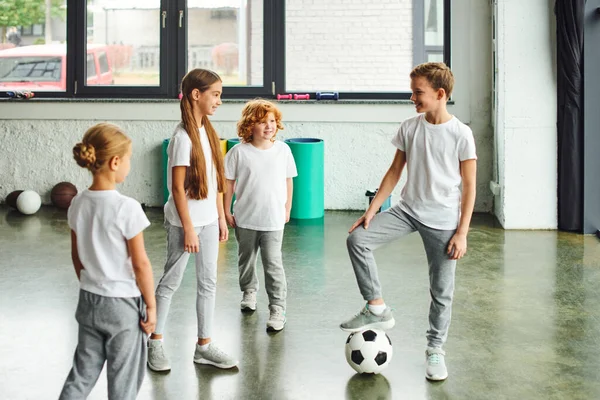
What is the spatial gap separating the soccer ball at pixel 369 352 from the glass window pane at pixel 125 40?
5.01 metres

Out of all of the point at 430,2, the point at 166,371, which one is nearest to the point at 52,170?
the point at 430,2

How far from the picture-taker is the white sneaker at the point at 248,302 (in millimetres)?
4672

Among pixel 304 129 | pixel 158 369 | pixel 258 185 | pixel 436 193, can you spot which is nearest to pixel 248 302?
pixel 258 185

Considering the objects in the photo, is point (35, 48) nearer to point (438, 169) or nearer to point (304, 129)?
point (304, 129)

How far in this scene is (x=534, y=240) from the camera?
6.57 metres

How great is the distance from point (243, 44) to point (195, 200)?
15.2ft

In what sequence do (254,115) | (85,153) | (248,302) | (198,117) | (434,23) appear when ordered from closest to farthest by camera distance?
(85,153) < (198,117) < (254,115) < (248,302) < (434,23)

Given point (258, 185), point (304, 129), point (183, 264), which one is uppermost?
point (304, 129)

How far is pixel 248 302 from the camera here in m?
4.68

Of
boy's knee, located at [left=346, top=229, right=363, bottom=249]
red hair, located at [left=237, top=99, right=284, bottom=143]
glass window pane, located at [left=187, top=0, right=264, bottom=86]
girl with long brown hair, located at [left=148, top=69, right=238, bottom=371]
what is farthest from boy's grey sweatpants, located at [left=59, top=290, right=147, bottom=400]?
glass window pane, located at [left=187, top=0, right=264, bottom=86]

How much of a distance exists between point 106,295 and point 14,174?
5.90 metres

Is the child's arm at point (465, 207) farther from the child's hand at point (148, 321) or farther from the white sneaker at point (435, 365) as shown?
the child's hand at point (148, 321)

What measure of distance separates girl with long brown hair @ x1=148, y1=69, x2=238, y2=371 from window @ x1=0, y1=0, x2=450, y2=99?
4.38 m

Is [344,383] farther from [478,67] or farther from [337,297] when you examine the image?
[478,67]
